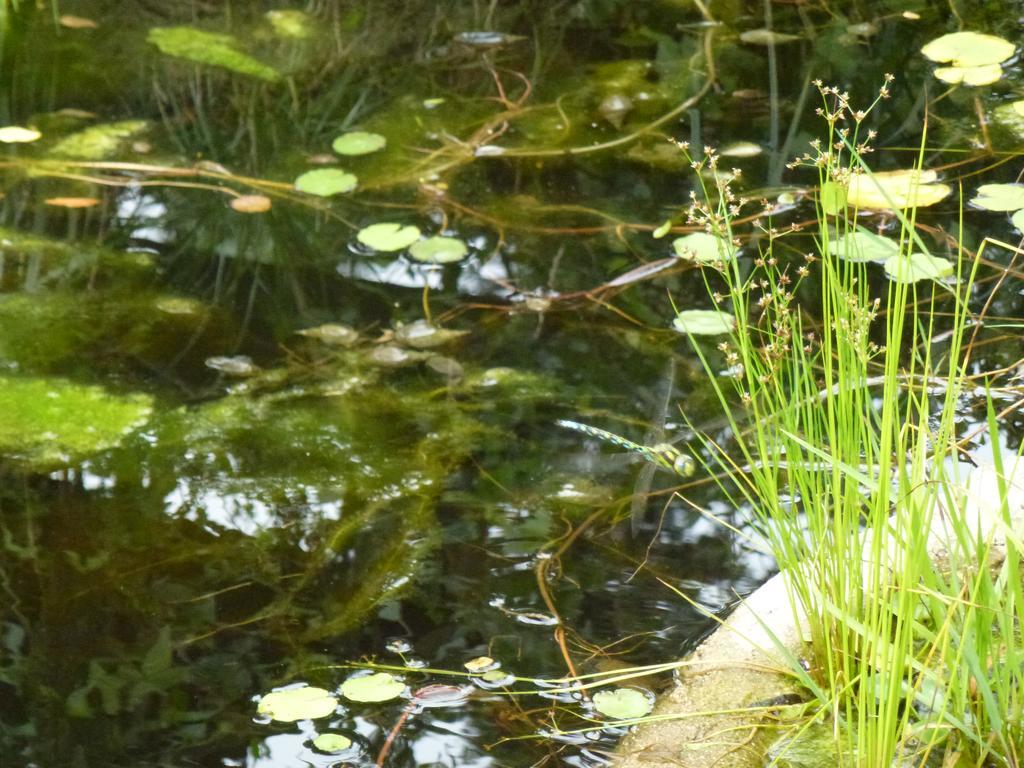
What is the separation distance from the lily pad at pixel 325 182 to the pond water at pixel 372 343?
1.5 inches

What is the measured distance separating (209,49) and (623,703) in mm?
2676

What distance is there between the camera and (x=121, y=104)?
319 centimetres

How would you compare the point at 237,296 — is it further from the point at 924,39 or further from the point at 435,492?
the point at 924,39

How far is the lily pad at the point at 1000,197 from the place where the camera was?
2.30 meters

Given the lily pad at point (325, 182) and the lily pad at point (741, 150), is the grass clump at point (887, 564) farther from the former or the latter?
the lily pad at point (325, 182)

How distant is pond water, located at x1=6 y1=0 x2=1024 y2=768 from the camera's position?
1558 mm

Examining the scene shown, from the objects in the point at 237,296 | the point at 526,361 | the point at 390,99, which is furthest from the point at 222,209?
the point at 526,361

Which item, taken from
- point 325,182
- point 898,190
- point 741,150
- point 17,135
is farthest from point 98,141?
Result: point 898,190

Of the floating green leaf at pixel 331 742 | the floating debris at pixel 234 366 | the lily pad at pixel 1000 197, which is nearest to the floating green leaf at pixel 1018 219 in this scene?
the lily pad at pixel 1000 197

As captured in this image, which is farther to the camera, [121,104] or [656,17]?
[656,17]

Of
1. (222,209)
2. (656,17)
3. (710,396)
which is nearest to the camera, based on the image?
(710,396)

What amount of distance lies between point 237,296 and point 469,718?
4.11ft

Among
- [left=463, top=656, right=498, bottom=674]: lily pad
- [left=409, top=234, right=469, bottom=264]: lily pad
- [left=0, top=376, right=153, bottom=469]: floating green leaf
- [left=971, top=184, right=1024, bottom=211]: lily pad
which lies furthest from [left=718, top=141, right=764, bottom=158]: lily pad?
[left=463, top=656, right=498, bottom=674]: lily pad

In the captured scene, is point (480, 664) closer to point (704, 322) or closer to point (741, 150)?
point (704, 322)
